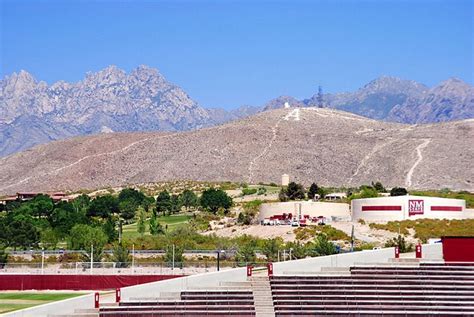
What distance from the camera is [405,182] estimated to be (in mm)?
196000

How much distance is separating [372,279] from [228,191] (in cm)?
11221

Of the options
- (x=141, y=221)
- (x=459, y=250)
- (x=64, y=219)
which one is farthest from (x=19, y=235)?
(x=459, y=250)

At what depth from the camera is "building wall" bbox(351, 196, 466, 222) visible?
112125 millimetres

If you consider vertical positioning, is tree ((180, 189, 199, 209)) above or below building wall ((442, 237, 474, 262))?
above

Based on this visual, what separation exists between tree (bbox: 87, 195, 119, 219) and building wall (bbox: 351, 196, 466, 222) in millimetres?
42732

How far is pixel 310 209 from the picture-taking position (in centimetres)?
12281

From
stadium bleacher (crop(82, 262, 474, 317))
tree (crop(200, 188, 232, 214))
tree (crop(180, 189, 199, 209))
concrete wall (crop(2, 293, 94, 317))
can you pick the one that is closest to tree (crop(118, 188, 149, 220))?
tree (crop(180, 189, 199, 209))

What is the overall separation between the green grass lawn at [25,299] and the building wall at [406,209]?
50285 millimetres

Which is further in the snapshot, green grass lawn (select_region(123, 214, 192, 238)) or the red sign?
green grass lawn (select_region(123, 214, 192, 238))

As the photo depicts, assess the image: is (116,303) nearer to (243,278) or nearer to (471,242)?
(243,278)

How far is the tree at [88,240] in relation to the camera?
303 ft

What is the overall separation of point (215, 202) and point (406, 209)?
35.9 meters

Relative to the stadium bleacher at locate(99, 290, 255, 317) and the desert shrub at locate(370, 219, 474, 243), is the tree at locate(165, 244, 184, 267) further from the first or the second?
the stadium bleacher at locate(99, 290, 255, 317)

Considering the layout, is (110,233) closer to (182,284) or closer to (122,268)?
(122,268)
